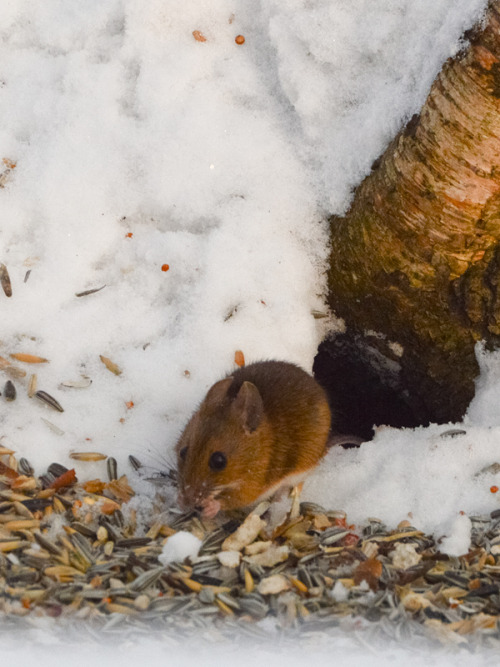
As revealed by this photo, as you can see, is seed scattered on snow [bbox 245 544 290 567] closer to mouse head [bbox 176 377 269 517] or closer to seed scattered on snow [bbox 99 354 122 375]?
mouse head [bbox 176 377 269 517]

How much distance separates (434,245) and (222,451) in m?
1.82

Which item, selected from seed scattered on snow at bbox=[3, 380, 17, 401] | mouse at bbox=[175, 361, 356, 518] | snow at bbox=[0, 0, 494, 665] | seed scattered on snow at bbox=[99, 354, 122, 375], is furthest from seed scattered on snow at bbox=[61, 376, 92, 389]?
mouse at bbox=[175, 361, 356, 518]

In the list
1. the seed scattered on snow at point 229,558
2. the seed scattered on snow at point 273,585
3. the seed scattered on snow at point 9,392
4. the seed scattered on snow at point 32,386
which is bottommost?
the seed scattered on snow at point 9,392

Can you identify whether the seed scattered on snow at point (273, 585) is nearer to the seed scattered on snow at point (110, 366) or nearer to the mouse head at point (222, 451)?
the mouse head at point (222, 451)

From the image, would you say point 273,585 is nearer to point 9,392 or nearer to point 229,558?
point 229,558

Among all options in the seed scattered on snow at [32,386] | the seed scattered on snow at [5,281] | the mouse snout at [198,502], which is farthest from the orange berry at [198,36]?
the mouse snout at [198,502]

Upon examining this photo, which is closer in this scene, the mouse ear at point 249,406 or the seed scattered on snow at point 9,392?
the mouse ear at point 249,406

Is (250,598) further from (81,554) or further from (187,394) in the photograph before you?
(187,394)

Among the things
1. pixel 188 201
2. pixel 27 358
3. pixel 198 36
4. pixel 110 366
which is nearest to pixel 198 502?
pixel 110 366

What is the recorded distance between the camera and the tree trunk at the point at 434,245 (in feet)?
12.4

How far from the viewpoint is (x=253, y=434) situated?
399 centimetres

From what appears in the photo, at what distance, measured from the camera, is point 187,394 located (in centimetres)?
436

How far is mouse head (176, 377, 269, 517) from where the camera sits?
3.75 m

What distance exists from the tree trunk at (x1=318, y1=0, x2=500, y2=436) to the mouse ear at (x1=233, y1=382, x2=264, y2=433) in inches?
53.2
